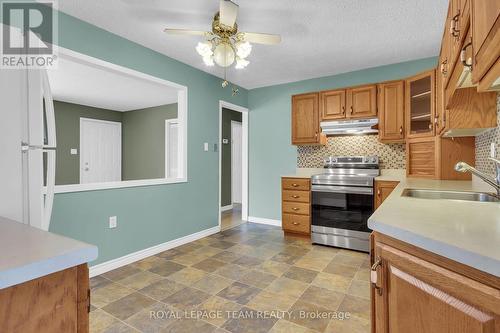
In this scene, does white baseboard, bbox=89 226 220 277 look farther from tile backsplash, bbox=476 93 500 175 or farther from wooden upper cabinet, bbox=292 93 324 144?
tile backsplash, bbox=476 93 500 175

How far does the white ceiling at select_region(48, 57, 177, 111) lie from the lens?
11.8 feet

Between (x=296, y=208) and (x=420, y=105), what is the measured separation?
6.34 ft

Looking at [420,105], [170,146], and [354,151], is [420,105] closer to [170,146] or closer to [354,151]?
[354,151]

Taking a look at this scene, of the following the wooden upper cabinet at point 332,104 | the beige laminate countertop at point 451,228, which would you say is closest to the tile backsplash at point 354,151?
the wooden upper cabinet at point 332,104

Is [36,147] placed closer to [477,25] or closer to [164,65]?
[477,25]

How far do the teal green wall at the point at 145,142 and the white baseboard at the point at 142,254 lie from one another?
8.54 ft

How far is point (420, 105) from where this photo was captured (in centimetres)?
297

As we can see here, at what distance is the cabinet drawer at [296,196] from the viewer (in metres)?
3.61

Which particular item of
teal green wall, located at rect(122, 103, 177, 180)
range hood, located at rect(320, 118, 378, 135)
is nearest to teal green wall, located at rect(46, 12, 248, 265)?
range hood, located at rect(320, 118, 378, 135)

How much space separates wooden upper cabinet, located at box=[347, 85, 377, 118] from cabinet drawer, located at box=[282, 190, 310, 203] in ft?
3.97

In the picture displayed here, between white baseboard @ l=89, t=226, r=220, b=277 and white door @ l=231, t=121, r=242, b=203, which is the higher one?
white door @ l=231, t=121, r=242, b=203

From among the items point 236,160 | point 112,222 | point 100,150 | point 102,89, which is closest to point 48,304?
point 112,222

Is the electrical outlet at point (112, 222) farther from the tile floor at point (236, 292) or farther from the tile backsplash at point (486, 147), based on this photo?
the tile backsplash at point (486, 147)

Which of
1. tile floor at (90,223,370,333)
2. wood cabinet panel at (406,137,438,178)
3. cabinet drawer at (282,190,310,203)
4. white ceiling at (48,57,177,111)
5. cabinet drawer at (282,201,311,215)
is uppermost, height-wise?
white ceiling at (48,57,177,111)
